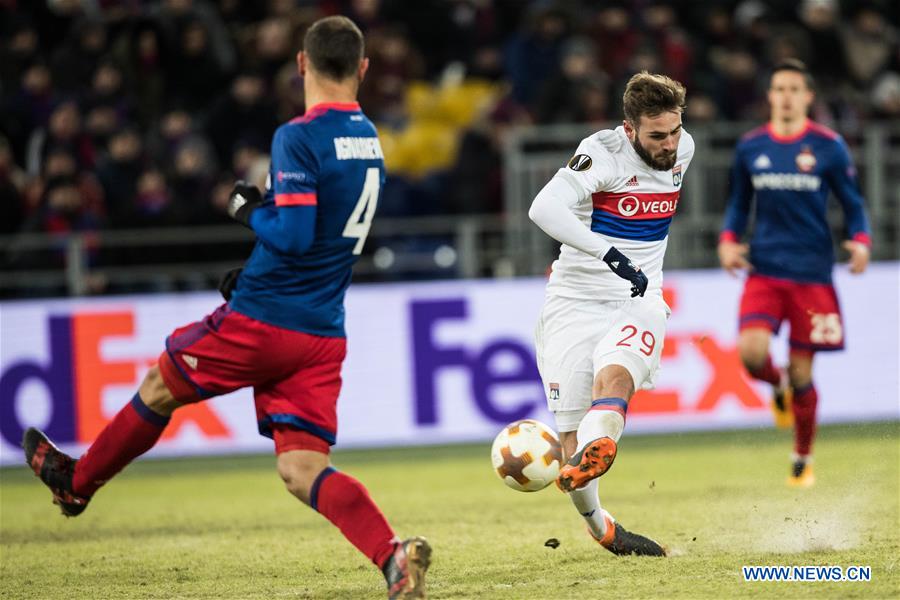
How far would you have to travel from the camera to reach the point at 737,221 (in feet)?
33.3

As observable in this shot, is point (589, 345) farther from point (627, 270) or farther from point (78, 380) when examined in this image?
point (78, 380)

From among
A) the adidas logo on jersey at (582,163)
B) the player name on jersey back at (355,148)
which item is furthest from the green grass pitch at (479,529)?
the player name on jersey back at (355,148)

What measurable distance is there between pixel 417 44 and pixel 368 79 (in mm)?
1764

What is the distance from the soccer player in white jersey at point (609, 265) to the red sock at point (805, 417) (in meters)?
2.92

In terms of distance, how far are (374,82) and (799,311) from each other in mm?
7080

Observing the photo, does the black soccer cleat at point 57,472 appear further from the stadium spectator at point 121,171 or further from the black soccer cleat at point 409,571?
the stadium spectator at point 121,171

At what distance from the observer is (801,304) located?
9891 millimetres

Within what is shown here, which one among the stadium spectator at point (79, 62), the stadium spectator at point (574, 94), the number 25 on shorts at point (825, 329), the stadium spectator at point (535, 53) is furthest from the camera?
the stadium spectator at point (535, 53)

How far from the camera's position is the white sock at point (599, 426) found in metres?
6.37

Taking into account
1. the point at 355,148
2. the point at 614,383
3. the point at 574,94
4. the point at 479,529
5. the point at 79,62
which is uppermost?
the point at 79,62

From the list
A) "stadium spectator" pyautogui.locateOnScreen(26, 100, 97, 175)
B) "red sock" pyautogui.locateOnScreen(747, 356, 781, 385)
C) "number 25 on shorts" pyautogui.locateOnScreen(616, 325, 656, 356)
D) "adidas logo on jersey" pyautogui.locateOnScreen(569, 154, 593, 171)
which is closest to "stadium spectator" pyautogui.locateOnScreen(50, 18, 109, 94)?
"stadium spectator" pyautogui.locateOnScreen(26, 100, 97, 175)

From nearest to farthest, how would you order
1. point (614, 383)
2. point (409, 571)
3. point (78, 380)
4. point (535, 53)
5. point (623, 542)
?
point (409, 571), point (614, 383), point (623, 542), point (78, 380), point (535, 53)

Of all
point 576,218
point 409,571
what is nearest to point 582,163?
point 576,218

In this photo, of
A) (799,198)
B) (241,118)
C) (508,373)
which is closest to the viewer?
(799,198)
